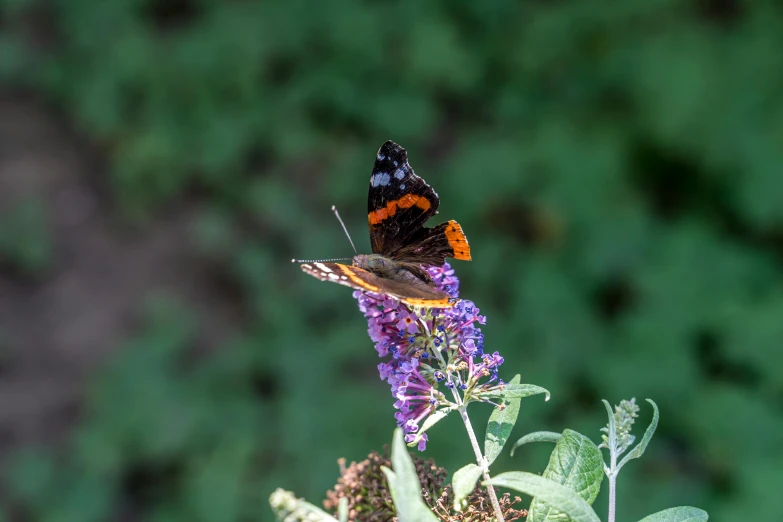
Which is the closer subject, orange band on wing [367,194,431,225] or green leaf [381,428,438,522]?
green leaf [381,428,438,522]

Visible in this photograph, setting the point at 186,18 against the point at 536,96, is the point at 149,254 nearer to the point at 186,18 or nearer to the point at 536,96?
the point at 186,18

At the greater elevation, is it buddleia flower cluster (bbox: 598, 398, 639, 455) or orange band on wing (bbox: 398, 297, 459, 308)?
orange band on wing (bbox: 398, 297, 459, 308)

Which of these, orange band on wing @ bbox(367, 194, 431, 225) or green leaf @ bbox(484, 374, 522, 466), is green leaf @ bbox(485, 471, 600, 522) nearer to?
green leaf @ bbox(484, 374, 522, 466)

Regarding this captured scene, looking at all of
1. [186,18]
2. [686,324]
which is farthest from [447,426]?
[186,18]

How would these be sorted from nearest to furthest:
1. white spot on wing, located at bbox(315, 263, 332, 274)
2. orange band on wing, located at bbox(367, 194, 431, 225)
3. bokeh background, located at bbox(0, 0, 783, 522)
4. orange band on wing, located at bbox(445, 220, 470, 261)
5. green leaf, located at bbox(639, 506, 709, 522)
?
green leaf, located at bbox(639, 506, 709, 522)
white spot on wing, located at bbox(315, 263, 332, 274)
orange band on wing, located at bbox(445, 220, 470, 261)
orange band on wing, located at bbox(367, 194, 431, 225)
bokeh background, located at bbox(0, 0, 783, 522)

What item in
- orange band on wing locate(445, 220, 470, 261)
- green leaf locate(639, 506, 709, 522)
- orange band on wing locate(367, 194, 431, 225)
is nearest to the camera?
green leaf locate(639, 506, 709, 522)

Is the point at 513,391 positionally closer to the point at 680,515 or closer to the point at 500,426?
the point at 500,426

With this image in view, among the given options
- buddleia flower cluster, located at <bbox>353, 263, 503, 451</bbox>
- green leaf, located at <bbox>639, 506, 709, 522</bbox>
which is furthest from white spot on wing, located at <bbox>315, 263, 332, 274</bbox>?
green leaf, located at <bbox>639, 506, 709, 522</bbox>
